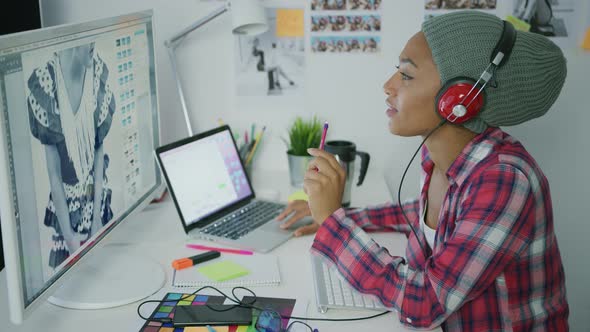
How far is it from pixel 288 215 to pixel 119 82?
49cm

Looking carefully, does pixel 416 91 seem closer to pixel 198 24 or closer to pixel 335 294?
pixel 335 294

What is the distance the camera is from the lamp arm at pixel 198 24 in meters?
1.59

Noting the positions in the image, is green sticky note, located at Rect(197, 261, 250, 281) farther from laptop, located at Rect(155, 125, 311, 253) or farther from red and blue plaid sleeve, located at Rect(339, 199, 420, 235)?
red and blue plaid sleeve, located at Rect(339, 199, 420, 235)

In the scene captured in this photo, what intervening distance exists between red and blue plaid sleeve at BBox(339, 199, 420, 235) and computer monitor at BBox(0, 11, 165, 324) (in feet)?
1.51

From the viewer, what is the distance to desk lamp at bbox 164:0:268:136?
59.7 inches

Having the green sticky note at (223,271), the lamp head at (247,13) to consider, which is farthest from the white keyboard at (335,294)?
the lamp head at (247,13)

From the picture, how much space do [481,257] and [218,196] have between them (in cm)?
71

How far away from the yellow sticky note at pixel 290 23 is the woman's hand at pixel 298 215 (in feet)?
1.71

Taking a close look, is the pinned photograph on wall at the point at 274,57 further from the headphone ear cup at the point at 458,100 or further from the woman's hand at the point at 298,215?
the headphone ear cup at the point at 458,100

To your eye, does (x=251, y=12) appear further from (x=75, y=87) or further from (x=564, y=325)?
(x=564, y=325)

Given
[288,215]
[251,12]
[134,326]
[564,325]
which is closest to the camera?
[134,326]

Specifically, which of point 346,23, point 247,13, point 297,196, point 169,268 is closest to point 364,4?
point 346,23

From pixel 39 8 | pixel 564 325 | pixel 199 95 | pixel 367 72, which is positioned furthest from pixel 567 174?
pixel 39 8

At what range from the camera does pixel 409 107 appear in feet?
3.65
